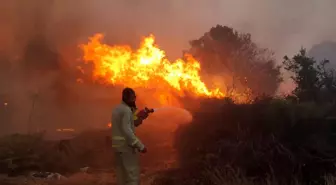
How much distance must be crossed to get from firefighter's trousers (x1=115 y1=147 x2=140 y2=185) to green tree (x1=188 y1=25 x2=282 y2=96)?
2368 centimetres

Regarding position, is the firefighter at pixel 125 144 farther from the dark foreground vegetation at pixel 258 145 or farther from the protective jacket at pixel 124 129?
the dark foreground vegetation at pixel 258 145

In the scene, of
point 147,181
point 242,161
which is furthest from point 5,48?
point 242,161

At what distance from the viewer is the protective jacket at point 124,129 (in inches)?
258

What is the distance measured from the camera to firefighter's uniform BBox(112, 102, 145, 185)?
666cm

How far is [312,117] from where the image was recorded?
31.9 feet

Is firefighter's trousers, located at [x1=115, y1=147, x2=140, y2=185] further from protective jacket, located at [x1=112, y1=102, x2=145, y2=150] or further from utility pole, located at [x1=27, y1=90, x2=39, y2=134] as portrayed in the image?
utility pole, located at [x1=27, y1=90, x2=39, y2=134]

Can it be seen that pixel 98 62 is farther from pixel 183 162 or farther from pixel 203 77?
pixel 183 162

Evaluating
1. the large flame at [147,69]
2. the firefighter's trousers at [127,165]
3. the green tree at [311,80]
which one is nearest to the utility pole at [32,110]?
the large flame at [147,69]

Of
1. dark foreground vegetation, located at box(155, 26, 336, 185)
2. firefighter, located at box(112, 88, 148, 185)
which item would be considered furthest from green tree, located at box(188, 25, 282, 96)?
firefighter, located at box(112, 88, 148, 185)

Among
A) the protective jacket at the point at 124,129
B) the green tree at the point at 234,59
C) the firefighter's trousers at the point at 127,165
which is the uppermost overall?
the green tree at the point at 234,59

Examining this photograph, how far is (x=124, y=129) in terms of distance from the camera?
6.58 meters

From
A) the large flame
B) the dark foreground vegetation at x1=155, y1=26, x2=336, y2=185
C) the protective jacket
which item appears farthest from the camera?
the large flame

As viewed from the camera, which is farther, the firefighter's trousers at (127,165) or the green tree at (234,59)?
the green tree at (234,59)

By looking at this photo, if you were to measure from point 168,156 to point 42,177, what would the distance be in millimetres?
5458
